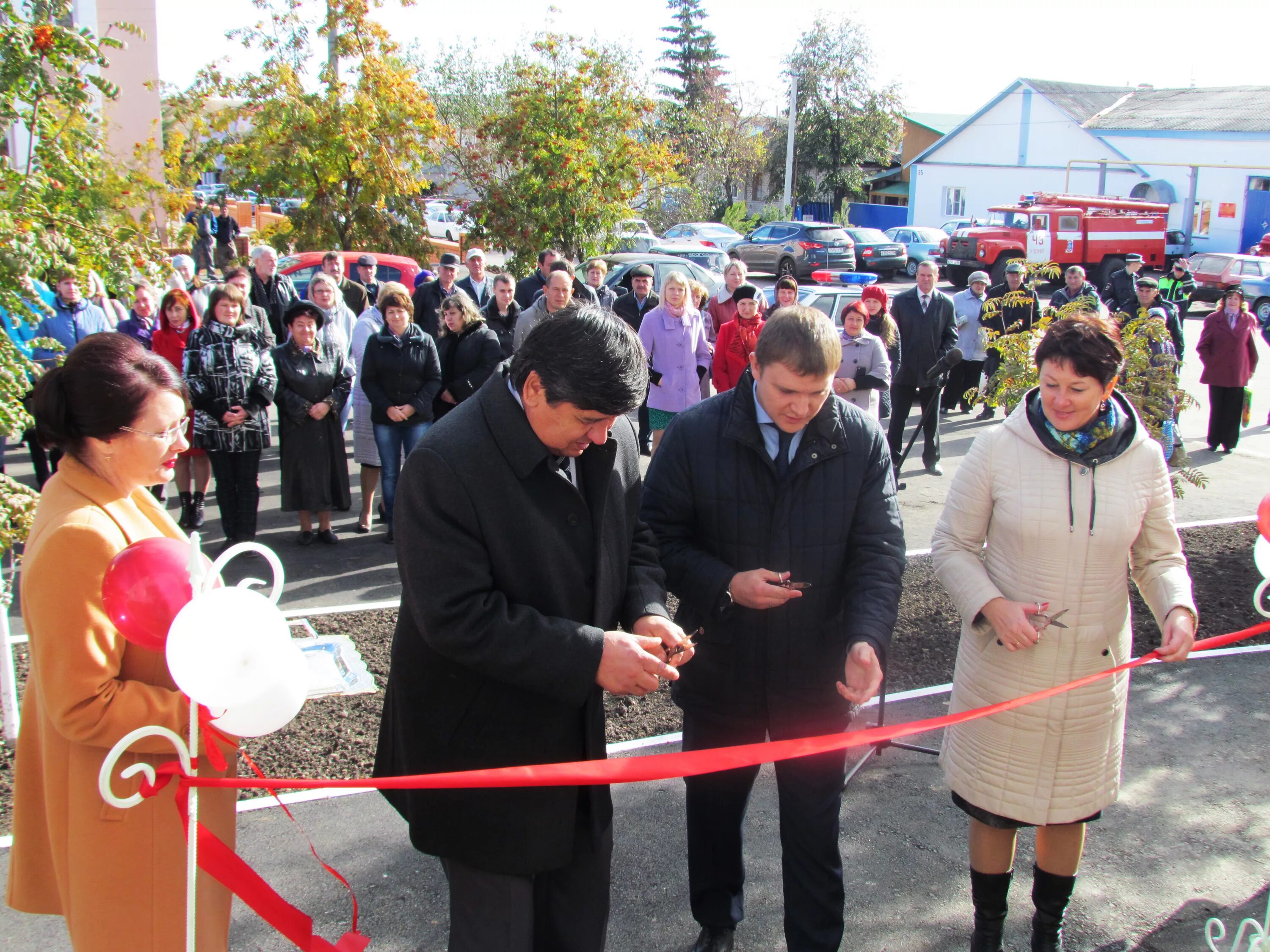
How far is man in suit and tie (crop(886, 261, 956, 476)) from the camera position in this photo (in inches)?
395

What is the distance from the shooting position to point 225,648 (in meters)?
2.01

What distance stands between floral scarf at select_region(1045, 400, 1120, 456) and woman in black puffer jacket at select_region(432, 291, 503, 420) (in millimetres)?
5451

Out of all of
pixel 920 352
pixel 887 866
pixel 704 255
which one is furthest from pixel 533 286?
pixel 704 255

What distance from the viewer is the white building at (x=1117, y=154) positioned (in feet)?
127

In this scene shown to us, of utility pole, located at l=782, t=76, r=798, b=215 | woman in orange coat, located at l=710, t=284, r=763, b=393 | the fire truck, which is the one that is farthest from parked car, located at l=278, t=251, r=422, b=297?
utility pole, located at l=782, t=76, r=798, b=215

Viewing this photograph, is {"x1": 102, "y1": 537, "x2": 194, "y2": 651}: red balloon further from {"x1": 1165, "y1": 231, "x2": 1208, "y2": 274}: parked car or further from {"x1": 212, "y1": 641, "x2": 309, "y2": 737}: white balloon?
{"x1": 1165, "y1": 231, "x2": 1208, "y2": 274}: parked car

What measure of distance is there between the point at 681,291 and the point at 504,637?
741cm

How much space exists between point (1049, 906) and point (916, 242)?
3449 centimetres

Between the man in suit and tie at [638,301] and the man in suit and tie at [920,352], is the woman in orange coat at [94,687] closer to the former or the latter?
the man in suit and tie at [920,352]

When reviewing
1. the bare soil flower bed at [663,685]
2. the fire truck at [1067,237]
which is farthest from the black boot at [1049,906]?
the fire truck at [1067,237]

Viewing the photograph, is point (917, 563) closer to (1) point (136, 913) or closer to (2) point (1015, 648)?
(2) point (1015, 648)

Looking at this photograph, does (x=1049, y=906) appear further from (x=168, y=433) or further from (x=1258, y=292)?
(x=1258, y=292)

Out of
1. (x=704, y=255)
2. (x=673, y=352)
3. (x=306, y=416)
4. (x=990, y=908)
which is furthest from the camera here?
(x=704, y=255)

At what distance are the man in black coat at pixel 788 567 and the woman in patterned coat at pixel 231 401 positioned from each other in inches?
186
